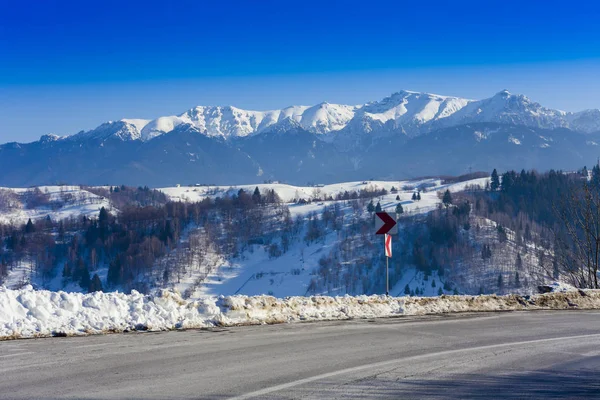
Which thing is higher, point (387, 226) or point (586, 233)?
point (387, 226)

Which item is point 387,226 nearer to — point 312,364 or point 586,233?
point 312,364

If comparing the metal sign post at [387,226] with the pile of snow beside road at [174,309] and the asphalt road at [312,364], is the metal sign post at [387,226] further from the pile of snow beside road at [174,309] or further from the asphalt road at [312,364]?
the asphalt road at [312,364]

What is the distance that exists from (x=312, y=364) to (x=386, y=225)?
1095 cm

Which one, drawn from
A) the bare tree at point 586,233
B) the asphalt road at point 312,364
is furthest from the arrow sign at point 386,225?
the bare tree at point 586,233

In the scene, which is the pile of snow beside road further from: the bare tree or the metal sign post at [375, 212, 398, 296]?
the bare tree

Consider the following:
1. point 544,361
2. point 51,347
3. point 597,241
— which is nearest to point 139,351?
point 51,347

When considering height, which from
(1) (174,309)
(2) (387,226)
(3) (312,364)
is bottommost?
(3) (312,364)

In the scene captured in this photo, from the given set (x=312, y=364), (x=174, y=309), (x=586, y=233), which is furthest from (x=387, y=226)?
(x=586, y=233)

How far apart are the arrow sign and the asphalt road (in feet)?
20.5

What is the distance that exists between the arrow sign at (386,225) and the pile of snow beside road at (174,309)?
3.06m

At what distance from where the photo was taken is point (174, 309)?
15227mm

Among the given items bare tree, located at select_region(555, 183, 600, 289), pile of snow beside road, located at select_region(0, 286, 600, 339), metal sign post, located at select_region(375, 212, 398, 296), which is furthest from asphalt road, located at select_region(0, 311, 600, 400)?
bare tree, located at select_region(555, 183, 600, 289)

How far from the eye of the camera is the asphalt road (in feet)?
30.2

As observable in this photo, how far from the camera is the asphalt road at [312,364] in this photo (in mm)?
9203
